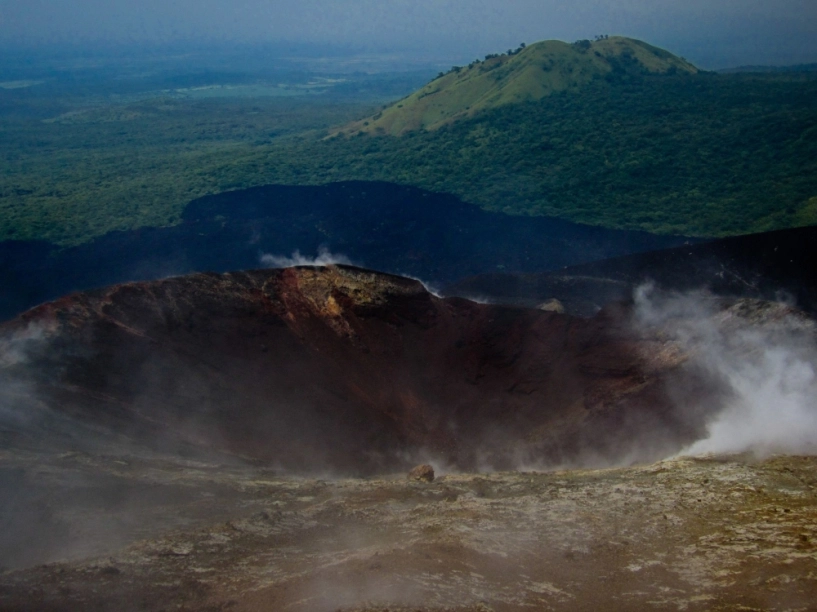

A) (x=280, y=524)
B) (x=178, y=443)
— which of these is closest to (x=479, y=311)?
(x=178, y=443)

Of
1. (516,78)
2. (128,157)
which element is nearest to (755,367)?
(516,78)

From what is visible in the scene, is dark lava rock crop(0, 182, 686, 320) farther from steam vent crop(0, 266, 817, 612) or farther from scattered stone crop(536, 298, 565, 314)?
steam vent crop(0, 266, 817, 612)

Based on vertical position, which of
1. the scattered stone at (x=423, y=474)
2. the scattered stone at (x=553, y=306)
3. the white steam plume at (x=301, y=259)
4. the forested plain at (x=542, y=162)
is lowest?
the scattered stone at (x=423, y=474)

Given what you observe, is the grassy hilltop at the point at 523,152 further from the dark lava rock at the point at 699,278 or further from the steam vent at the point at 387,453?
the steam vent at the point at 387,453

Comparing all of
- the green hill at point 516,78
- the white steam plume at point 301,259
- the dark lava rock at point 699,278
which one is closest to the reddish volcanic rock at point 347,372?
the dark lava rock at point 699,278

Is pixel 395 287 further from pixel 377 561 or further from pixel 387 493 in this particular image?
pixel 377 561

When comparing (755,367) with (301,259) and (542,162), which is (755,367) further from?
(542,162)
